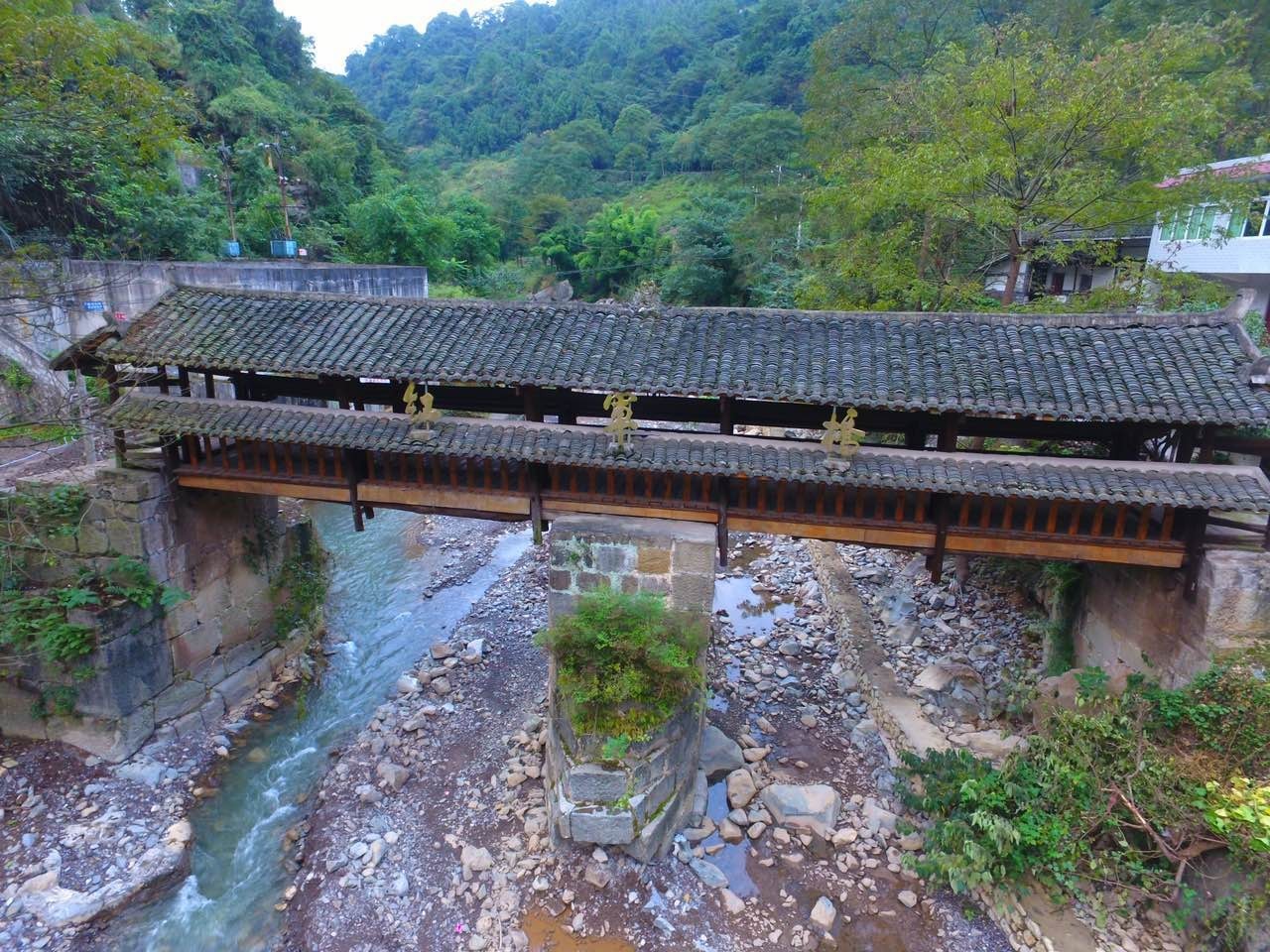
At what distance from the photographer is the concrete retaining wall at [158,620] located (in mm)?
11008

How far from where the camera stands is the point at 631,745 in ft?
30.1

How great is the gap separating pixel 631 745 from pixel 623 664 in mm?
1036

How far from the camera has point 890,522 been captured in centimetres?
991

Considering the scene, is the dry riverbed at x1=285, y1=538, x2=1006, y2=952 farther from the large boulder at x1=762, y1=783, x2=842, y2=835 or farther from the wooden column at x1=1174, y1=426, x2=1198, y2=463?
the wooden column at x1=1174, y1=426, x2=1198, y2=463

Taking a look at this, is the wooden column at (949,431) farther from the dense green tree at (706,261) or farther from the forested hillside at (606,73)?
the forested hillside at (606,73)

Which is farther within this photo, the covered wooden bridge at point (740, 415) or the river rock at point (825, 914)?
the covered wooden bridge at point (740, 415)

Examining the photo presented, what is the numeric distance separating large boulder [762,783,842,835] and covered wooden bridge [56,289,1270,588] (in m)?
3.86

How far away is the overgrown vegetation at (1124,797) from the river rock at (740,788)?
2.53 m

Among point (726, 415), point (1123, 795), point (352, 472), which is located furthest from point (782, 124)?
point (1123, 795)

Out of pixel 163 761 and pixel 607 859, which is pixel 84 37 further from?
pixel 607 859

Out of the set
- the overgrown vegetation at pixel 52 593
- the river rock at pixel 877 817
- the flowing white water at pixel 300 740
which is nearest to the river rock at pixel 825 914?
the river rock at pixel 877 817

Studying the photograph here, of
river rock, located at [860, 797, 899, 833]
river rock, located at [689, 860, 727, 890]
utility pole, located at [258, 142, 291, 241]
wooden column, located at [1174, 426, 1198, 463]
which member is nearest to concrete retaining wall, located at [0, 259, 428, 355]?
utility pole, located at [258, 142, 291, 241]

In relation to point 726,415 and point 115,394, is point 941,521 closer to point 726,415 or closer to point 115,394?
point 726,415

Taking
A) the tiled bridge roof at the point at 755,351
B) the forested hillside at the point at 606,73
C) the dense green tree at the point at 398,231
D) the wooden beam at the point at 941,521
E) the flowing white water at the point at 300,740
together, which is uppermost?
the forested hillside at the point at 606,73
